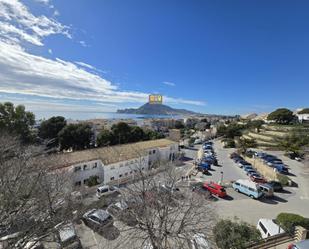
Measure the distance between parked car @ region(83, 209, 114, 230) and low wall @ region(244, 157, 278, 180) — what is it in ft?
77.0

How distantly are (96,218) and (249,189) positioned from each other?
16360 mm

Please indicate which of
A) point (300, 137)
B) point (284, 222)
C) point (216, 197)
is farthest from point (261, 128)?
point (284, 222)

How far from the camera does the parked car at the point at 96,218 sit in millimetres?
15599

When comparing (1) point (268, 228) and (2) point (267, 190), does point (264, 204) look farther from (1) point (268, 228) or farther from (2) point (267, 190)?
(1) point (268, 228)

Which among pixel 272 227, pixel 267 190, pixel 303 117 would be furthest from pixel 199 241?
pixel 303 117

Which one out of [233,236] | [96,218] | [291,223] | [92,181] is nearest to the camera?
[233,236]

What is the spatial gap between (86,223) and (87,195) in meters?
5.92

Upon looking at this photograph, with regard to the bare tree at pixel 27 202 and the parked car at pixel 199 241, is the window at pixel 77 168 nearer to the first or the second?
the bare tree at pixel 27 202

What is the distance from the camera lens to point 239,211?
19.4 m

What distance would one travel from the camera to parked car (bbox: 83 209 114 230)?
614 inches

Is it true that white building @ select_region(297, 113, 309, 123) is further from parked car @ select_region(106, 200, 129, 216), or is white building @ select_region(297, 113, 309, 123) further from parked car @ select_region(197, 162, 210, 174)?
parked car @ select_region(106, 200, 129, 216)

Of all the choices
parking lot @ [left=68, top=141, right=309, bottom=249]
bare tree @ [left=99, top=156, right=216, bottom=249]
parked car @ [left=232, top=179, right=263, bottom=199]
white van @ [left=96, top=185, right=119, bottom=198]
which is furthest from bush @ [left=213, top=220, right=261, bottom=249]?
white van @ [left=96, top=185, right=119, bottom=198]

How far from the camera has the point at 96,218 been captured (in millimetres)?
16094

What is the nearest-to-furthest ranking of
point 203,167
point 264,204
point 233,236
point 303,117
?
point 233,236, point 264,204, point 203,167, point 303,117
